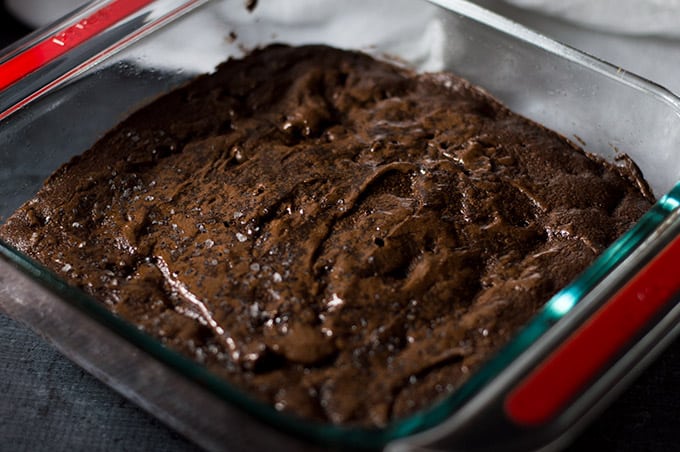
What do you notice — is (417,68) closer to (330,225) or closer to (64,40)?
(330,225)

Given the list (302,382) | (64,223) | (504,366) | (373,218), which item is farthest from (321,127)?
(504,366)

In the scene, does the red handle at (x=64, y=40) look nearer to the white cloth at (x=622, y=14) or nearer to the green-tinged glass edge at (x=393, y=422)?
the green-tinged glass edge at (x=393, y=422)

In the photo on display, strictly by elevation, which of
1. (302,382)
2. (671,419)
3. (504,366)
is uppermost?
(504,366)

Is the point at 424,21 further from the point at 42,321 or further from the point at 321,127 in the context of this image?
the point at 42,321

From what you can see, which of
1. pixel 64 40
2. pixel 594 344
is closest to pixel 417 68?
pixel 64 40

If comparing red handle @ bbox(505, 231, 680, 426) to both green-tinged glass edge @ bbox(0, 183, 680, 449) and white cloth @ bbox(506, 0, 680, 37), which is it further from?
white cloth @ bbox(506, 0, 680, 37)

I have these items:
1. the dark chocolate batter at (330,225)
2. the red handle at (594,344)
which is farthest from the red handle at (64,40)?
the red handle at (594,344)

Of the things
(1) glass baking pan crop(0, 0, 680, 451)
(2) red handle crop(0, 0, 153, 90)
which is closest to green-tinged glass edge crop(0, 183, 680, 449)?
(1) glass baking pan crop(0, 0, 680, 451)

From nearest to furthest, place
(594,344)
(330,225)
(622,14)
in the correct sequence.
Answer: (594,344), (330,225), (622,14)
